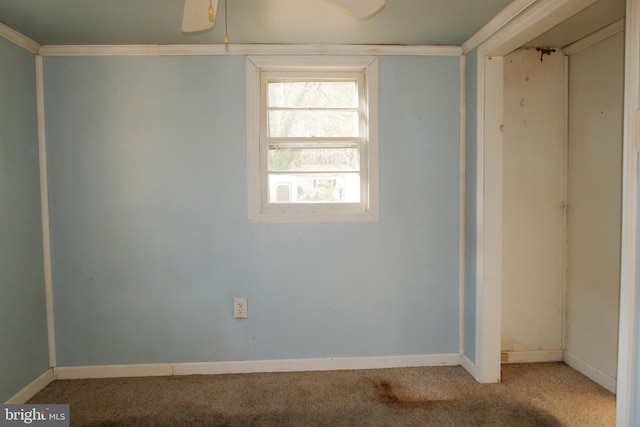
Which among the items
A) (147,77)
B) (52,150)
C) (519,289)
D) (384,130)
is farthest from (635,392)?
(52,150)

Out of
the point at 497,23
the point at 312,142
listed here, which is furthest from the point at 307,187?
the point at 497,23

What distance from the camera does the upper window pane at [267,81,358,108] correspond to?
8.59 ft

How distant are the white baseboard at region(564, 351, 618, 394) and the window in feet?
5.57

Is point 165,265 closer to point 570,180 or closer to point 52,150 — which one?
point 52,150

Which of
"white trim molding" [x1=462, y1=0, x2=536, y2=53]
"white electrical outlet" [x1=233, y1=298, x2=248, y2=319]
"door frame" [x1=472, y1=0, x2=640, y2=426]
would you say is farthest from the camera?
"white electrical outlet" [x1=233, y1=298, x2=248, y2=319]

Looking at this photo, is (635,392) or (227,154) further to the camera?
(227,154)

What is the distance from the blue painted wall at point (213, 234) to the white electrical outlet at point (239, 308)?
0.14 ft

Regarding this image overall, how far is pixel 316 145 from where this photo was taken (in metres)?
2.62

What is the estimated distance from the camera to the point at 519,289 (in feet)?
8.84

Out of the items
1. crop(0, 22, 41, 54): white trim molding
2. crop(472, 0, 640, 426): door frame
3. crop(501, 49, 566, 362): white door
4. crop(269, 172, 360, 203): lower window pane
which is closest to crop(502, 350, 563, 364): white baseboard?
crop(501, 49, 566, 362): white door

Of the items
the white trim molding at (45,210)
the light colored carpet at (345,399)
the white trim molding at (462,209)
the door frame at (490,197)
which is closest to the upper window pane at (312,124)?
the white trim molding at (462,209)

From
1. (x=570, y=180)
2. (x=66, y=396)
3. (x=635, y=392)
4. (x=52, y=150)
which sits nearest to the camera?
(x=635, y=392)

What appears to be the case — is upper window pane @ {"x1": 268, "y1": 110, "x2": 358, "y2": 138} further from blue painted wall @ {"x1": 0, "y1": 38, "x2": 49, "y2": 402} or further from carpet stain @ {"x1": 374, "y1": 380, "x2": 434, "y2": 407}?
carpet stain @ {"x1": 374, "y1": 380, "x2": 434, "y2": 407}

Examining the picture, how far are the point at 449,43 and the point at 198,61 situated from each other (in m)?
1.67
